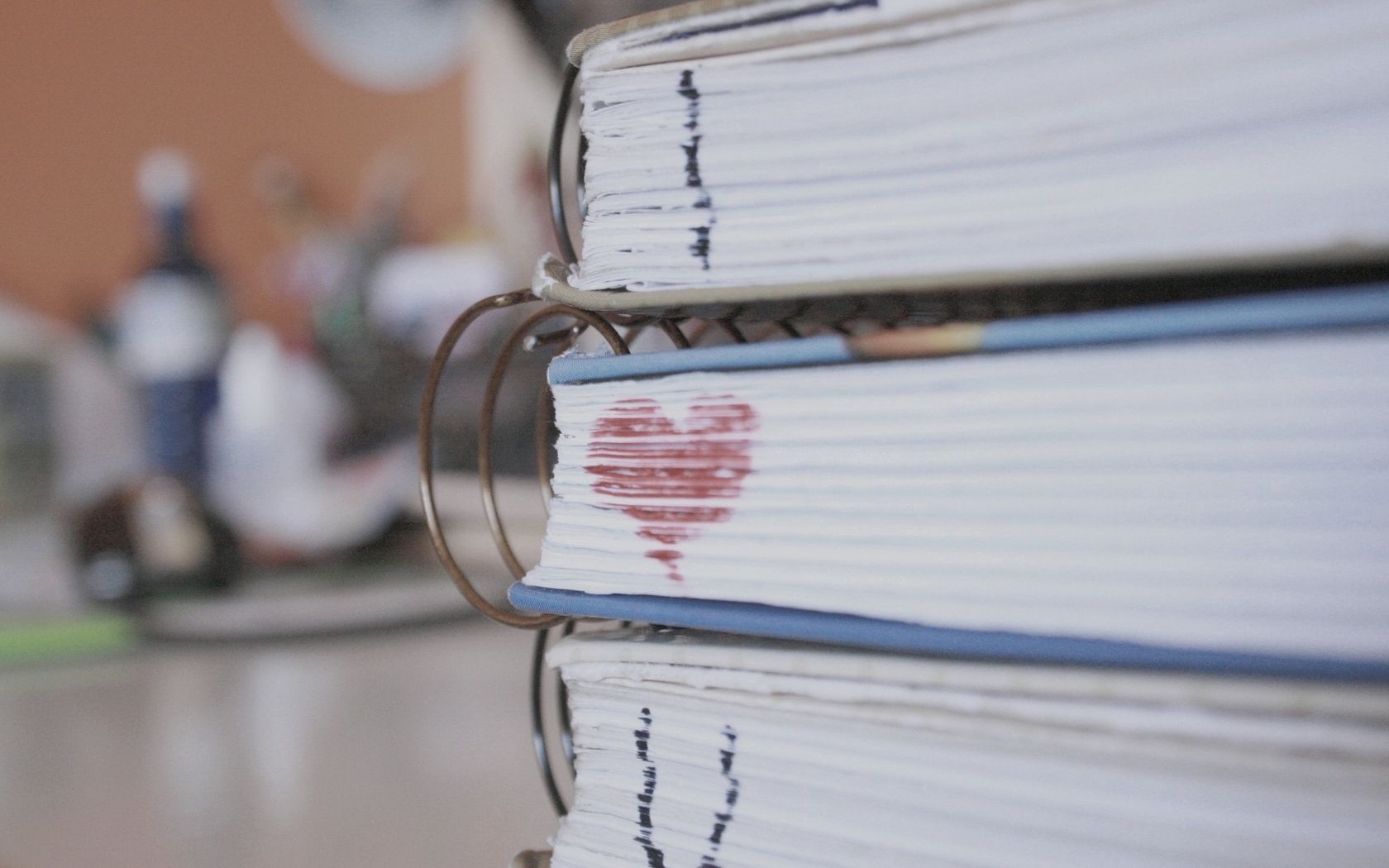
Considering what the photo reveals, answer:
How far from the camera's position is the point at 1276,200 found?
22 centimetres

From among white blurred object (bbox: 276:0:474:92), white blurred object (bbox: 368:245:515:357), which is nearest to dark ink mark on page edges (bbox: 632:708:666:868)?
white blurred object (bbox: 368:245:515:357)

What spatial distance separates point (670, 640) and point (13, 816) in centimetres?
39

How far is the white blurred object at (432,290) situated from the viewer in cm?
152

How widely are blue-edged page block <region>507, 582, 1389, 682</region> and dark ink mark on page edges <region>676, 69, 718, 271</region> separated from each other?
9cm

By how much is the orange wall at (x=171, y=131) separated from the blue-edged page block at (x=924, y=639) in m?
1.52

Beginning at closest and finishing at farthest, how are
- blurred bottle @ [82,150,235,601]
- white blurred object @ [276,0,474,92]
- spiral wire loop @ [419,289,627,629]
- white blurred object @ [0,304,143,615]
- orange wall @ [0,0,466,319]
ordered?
1. spiral wire loop @ [419,289,627,629]
2. white blurred object @ [0,304,143,615]
3. blurred bottle @ [82,150,235,601]
4. orange wall @ [0,0,466,319]
5. white blurred object @ [276,0,474,92]

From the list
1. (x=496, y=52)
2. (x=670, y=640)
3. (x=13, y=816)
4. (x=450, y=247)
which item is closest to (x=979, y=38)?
(x=670, y=640)

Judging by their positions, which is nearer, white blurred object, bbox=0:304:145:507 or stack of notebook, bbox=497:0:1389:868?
stack of notebook, bbox=497:0:1389:868

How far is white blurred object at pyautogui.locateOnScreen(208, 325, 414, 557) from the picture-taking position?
127 cm

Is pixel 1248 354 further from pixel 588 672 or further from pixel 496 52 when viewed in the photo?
pixel 496 52

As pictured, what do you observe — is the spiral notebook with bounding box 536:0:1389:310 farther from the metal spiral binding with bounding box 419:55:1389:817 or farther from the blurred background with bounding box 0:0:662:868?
the blurred background with bounding box 0:0:662:868

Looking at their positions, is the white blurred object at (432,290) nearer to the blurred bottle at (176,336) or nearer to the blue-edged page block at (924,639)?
the blurred bottle at (176,336)

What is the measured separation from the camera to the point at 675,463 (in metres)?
0.29

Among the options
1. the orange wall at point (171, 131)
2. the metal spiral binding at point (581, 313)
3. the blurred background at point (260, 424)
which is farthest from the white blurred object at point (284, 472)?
the metal spiral binding at point (581, 313)
